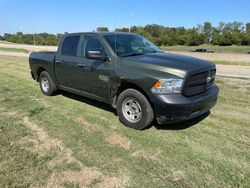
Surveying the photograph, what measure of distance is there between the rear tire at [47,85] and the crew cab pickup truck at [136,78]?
78 cm

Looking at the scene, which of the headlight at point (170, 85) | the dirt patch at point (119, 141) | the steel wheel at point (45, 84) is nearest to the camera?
the dirt patch at point (119, 141)

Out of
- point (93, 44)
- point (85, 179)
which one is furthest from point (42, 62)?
point (85, 179)

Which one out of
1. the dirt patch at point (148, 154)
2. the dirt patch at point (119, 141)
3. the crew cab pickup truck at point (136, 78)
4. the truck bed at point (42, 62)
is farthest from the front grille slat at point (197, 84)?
the truck bed at point (42, 62)

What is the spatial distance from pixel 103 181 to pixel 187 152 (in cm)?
143

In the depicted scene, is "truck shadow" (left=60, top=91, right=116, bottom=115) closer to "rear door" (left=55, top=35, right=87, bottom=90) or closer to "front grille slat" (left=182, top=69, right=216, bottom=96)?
"rear door" (left=55, top=35, right=87, bottom=90)

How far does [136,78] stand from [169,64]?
2.05 feet

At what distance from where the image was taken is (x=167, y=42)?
79500 mm

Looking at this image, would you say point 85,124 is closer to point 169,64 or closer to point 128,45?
point 128,45

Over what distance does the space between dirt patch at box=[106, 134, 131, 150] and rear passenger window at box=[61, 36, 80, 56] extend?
249cm

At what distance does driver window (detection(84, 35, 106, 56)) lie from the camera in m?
5.39

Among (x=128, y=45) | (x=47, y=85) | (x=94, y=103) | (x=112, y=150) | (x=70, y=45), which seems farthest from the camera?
(x=47, y=85)

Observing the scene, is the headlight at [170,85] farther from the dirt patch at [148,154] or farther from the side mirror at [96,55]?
the side mirror at [96,55]

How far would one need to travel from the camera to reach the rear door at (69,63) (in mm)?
5958

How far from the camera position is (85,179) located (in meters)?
3.28
